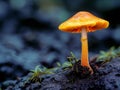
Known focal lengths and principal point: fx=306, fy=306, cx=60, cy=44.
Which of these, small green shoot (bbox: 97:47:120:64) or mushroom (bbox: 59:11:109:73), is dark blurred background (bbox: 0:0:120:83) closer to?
small green shoot (bbox: 97:47:120:64)

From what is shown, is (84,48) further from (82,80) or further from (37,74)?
(37,74)

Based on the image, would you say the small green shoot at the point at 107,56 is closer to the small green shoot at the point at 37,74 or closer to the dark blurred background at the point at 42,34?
the small green shoot at the point at 37,74

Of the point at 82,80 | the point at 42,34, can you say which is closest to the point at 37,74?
the point at 82,80

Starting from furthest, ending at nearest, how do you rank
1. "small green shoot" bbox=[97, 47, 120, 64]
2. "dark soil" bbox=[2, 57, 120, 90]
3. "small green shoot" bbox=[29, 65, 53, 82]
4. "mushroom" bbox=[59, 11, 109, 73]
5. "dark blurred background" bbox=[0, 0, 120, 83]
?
"dark blurred background" bbox=[0, 0, 120, 83] → "small green shoot" bbox=[97, 47, 120, 64] → "small green shoot" bbox=[29, 65, 53, 82] → "dark soil" bbox=[2, 57, 120, 90] → "mushroom" bbox=[59, 11, 109, 73]

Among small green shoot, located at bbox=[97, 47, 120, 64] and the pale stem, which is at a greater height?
small green shoot, located at bbox=[97, 47, 120, 64]

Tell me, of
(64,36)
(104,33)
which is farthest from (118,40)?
(64,36)

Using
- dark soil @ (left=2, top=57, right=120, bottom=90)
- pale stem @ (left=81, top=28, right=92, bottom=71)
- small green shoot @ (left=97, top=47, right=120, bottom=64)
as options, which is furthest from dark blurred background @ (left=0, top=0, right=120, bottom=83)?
pale stem @ (left=81, top=28, right=92, bottom=71)

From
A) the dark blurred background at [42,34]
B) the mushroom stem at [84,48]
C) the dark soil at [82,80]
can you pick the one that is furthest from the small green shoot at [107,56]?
the dark blurred background at [42,34]
